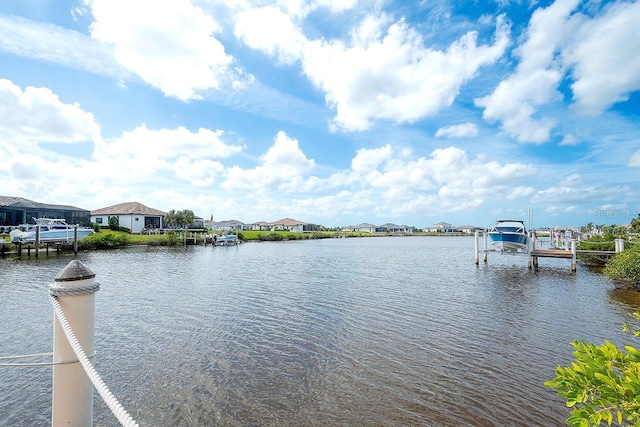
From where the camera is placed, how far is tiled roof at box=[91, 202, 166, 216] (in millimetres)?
65688

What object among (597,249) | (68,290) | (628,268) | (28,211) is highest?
(28,211)

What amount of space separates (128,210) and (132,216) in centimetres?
276

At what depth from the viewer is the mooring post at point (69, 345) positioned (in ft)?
7.75

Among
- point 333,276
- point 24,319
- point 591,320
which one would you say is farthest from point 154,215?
point 591,320

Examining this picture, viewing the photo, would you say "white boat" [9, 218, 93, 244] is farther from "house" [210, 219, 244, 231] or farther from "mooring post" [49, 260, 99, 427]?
"house" [210, 219, 244, 231]

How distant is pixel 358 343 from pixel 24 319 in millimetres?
11705

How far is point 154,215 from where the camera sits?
227 feet

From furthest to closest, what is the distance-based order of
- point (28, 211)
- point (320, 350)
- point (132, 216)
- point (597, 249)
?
1. point (132, 216)
2. point (28, 211)
3. point (597, 249)
4. point (320, 350)

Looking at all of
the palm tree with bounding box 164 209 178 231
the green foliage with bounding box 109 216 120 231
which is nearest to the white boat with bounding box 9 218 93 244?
the green foliage with bounding box 109 216 120 231

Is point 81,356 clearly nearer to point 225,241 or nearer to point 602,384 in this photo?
point 602,384

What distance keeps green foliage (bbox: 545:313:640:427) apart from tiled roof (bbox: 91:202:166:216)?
72670 millimetres

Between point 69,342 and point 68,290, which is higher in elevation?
point 68,290

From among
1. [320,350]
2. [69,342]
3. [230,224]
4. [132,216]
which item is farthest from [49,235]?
[230,224]

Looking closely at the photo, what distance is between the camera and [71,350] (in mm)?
2393
